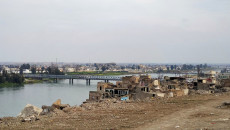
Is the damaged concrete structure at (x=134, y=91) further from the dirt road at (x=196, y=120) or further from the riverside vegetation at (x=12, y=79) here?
the riverside vegetation at (x=12, y=79)

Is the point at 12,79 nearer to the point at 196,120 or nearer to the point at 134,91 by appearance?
the point at 134,91

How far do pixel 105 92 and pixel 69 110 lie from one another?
5.98 meters

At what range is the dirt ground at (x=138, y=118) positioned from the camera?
213 inches

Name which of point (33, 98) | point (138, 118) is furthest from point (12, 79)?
point (138, 118)

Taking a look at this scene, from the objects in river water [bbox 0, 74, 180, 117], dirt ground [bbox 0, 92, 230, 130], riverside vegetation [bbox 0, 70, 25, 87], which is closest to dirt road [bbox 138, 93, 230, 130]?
dirt ground [bbox 0, 92, 230, 130]

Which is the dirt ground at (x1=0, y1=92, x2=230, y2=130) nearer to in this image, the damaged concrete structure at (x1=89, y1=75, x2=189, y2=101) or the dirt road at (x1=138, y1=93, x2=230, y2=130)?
the dirt road at (x1=138, y1=93, x2=230, y2=130)

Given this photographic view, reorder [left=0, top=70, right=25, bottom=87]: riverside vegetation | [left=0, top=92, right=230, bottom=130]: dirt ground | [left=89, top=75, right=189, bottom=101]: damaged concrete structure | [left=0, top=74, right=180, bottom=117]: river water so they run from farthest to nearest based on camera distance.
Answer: [left=0, top=70, right=25, bottom=87]: riverside vegetation
[left=0, top=74, right=180, bottom=117]: river water
[left=89, top=75, right=189, bottom=101]: damaged concrete structure
[left=0, top=92, right=230, bottom=130]: dirt ground

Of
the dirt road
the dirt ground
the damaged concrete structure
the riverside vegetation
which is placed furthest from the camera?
the riverside vegetation

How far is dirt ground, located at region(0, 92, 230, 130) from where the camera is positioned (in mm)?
5422

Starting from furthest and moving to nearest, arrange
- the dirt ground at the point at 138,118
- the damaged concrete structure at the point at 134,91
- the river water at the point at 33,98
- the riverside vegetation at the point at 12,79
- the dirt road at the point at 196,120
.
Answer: the riverside vegetation at the point at 12,79
the river water at the point at 33,98
the damaged concrete structure at the point at 134,91
the dirt ground at the point at 138,118
the dirt road at the point at 196,120

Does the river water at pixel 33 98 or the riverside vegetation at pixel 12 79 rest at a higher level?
the riverside vegetation at pixel 12 79

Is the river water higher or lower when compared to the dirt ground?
lower

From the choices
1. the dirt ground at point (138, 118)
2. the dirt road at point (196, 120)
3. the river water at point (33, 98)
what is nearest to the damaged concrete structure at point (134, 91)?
the dirt ground at point (138, 118)

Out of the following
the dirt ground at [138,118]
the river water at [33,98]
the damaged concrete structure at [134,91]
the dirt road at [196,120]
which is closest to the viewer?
the dirt road at [196,120]
